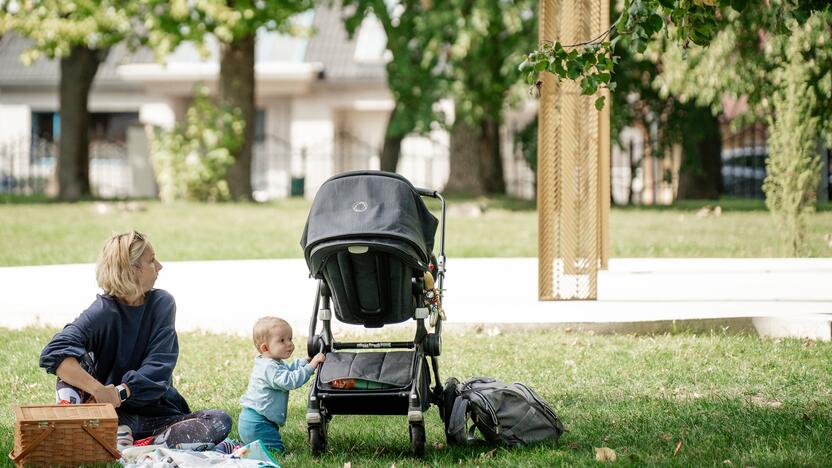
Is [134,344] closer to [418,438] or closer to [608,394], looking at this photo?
[418,438]

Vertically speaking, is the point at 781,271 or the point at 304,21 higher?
the point at 304,21

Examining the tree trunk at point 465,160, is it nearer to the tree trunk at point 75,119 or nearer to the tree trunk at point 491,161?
the tree trunk at point 491,161

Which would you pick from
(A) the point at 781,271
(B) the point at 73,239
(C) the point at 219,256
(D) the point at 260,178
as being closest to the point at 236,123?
(B) the point at 73,239

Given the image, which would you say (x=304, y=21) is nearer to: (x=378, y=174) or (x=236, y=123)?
(x=236, y=123)

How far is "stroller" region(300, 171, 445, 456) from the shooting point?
5.93 m

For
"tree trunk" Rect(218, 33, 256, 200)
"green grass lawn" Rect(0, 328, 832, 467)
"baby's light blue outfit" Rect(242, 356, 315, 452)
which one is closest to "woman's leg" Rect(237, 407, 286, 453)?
"baby's light blue outfit" Rect(242, 356, 315, 452)

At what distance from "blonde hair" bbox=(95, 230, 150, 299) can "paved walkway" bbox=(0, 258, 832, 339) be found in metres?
3.83

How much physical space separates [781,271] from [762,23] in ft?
30.6

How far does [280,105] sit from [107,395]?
38.1 m

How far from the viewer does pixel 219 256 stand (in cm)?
1616

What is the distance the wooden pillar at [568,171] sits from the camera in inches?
448

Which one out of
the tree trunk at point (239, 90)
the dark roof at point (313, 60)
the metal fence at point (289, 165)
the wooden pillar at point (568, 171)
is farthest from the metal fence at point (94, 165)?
the wooden pillar at point (568, 171)

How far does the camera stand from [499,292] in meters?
11.8

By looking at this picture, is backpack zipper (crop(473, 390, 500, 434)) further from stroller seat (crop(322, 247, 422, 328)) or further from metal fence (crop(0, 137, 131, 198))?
metal fence (crop(0, 137, 131, 198))
